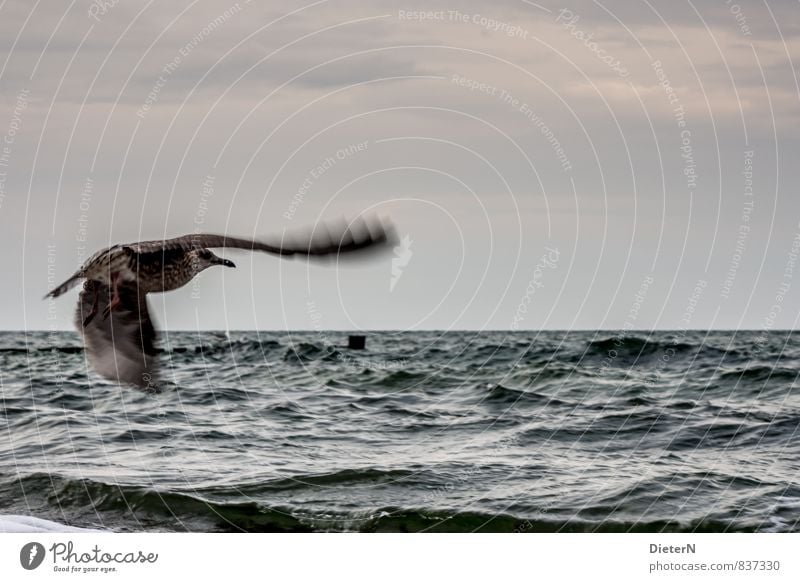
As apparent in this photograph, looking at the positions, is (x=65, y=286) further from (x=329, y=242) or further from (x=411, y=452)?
(x=411, y=452)

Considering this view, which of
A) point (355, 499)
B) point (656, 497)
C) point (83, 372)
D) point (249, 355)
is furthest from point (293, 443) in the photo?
point (249, 355)

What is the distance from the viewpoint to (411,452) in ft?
54.9

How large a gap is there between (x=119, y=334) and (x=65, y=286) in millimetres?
615

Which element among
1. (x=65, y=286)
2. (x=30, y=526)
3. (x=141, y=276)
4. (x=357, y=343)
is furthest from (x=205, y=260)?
(x=357, y=343)

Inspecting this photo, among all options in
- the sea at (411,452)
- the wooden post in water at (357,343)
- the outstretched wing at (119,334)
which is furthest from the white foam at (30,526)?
the wooden post in water at (357,343)

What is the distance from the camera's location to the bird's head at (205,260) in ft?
33.8

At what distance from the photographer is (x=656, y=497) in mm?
14109

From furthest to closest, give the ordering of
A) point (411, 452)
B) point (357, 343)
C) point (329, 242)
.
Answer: point (357, 343) < point (411, 452) < point (329, 242)

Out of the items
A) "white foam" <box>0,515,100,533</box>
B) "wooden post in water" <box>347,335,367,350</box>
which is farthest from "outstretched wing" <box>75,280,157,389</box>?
"wooden post in water" <box>347,335,367,350</box>

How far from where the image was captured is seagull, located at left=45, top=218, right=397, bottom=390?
9016mm

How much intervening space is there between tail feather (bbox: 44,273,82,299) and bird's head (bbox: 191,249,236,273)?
1149mm

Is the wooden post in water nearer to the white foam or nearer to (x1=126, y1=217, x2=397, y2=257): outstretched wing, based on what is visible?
the white foam

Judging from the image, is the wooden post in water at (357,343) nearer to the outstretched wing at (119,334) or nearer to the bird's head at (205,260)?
the bird's head at (205,260)

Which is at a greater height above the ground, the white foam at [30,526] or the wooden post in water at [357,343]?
the wooden post in water at [357,343]
